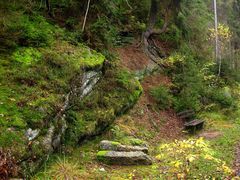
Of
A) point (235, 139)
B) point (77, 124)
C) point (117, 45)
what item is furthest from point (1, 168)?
point (117, 45)

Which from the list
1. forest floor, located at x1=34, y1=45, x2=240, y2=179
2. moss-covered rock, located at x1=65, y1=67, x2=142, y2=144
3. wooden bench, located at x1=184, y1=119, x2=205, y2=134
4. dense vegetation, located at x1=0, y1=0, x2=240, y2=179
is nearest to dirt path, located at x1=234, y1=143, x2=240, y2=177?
forest floor, located at x1=34, y1=45, x2=240, y2=179

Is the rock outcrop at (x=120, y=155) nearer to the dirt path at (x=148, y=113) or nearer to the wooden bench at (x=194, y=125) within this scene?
the dirt path at (x=148, y=113)

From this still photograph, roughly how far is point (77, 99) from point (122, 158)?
203 centimetres

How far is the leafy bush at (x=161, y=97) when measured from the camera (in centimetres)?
1571

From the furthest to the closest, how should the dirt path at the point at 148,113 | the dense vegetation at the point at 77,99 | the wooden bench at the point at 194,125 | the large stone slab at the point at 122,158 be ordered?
1. the wooden bench at the point at 194,125
2. the dirt path at the point at 148,113
3. the large stone slab at the point at 122,158
4. the dense vegetation at the point at 77,99

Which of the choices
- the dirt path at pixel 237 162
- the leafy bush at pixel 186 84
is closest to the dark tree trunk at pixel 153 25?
the leafy bush at pixel 186 84

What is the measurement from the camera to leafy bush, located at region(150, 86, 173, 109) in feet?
51.5

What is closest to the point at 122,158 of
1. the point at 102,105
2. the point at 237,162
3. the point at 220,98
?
the point at 102,105

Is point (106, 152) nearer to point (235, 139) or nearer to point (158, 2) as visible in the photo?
point (235, 139)

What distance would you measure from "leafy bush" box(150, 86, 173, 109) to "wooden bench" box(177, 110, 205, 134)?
2.40ft

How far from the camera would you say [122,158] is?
28.7 feet

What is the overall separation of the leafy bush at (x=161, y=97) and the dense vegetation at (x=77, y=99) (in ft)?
0.15

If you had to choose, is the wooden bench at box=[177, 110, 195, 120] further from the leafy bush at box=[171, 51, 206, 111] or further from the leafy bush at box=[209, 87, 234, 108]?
the leafy bush at box=[209, 87, 234, 108]

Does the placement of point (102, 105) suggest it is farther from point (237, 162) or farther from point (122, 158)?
point (237, 162)
